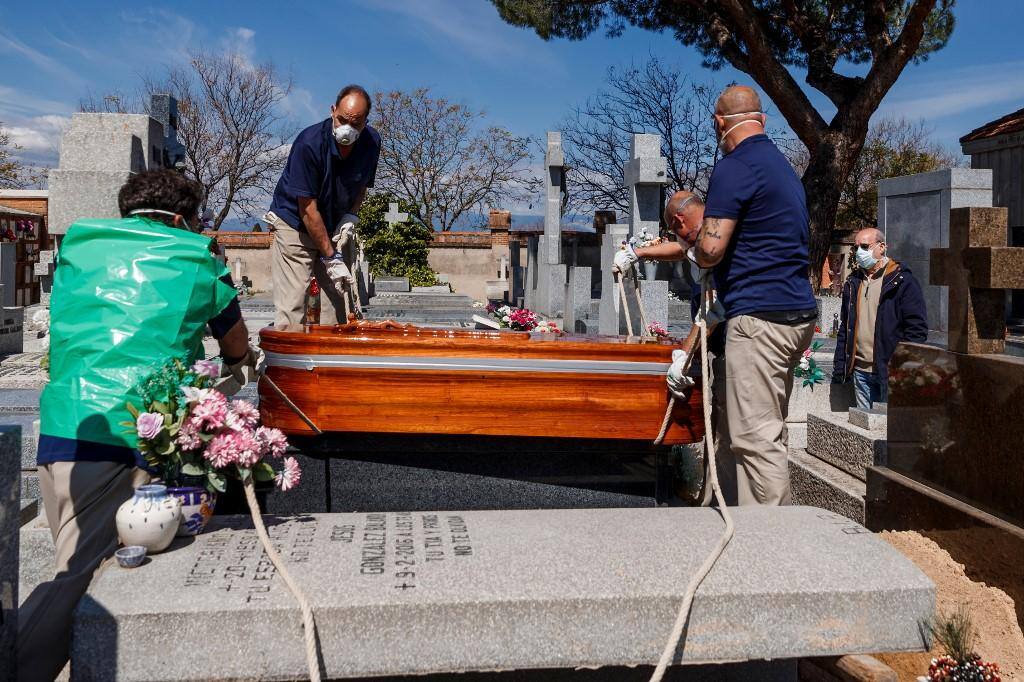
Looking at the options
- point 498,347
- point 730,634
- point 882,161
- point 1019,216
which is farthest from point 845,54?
point 730,634

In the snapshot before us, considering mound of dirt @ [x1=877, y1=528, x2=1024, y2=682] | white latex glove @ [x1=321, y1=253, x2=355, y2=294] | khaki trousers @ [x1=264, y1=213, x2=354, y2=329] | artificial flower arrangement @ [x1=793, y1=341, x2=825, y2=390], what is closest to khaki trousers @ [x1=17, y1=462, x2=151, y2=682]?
khaki trousers @ [x1=264, y1=213, x2=354, y2=329]

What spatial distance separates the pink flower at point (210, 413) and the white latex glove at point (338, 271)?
1951 mm

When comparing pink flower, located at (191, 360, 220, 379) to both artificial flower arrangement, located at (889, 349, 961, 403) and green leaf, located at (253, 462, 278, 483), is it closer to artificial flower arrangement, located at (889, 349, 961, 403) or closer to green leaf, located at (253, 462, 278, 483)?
green leaf, located at (253, 462, 278, 483)

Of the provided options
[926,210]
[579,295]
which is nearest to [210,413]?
[579,295]

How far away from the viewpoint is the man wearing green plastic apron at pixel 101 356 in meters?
2.55

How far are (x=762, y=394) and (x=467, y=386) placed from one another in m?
1.16

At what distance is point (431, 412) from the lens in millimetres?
3500

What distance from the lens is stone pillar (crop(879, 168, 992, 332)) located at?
10.2 m

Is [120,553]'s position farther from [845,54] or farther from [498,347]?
[845,54]

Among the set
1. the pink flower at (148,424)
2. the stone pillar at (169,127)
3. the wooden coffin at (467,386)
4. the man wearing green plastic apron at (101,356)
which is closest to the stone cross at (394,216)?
the stone pillar at (169,127)

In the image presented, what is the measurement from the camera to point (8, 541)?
225 cm

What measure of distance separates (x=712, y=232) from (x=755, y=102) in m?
0.59

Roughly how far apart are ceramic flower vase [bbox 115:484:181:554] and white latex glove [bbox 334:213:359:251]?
2.33 metres

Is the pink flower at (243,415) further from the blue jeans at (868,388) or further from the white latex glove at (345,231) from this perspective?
the blue jeans at (868,388)
